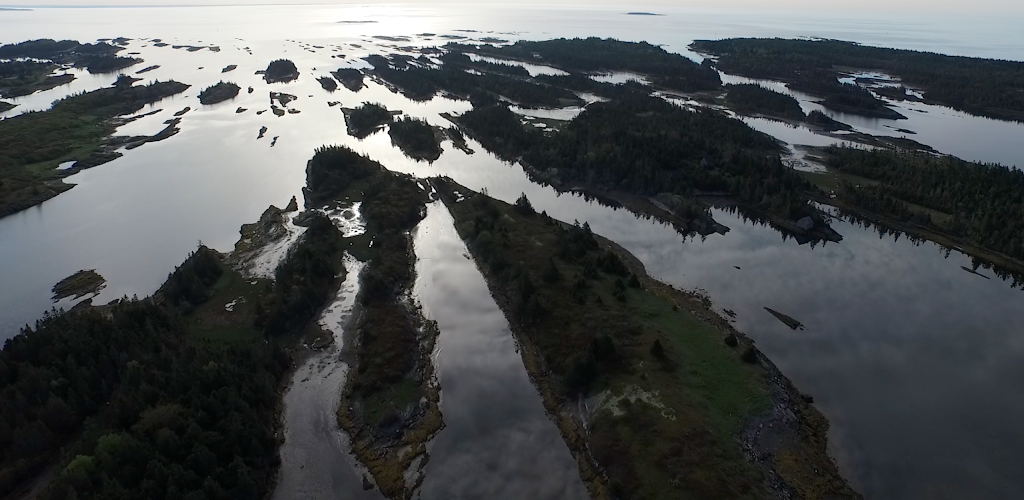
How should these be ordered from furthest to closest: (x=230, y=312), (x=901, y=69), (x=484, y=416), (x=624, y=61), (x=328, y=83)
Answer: (x=624, y=61) < (x=901, y=69) < (x=328, y=83) < (x=230, y=312) < (x=484, y=416)

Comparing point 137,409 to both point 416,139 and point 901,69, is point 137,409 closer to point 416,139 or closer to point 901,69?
point 416,139

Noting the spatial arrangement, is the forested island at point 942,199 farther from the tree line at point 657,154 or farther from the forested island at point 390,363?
the forested island at point 390,363

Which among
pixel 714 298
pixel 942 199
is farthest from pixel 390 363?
pixel 942 199

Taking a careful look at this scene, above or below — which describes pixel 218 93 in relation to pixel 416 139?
below

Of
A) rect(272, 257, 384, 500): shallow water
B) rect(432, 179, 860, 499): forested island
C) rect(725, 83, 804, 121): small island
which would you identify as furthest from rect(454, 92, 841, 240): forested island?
rect(272, 257, 384, 500): shallow water

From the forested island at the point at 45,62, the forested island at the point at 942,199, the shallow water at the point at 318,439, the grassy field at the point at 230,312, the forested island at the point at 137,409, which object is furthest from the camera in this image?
the forested island at the point at 45,62

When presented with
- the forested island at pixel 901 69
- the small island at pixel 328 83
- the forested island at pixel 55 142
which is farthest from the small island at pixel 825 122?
the forested island at pixel 55 142

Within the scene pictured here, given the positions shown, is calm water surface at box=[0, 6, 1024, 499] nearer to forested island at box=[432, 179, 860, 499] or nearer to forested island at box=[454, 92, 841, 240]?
forested island at box=[432, 179, 860, 499]
